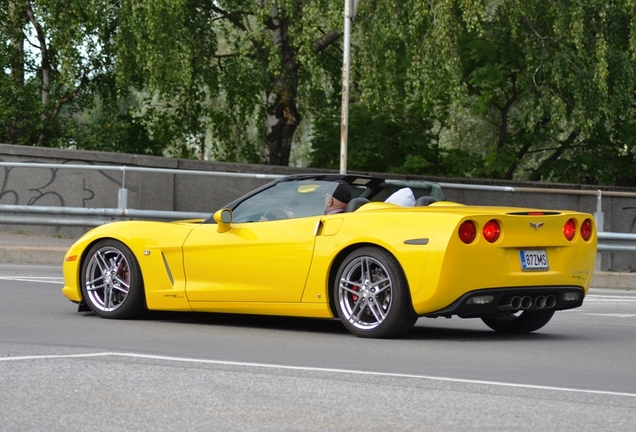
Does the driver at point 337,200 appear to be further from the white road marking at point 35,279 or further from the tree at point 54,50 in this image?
the tree at point 54,50

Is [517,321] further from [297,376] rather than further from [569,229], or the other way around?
[297,376]

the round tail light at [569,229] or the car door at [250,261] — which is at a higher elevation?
the round tail light at [569,229]

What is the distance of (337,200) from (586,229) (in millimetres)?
1899

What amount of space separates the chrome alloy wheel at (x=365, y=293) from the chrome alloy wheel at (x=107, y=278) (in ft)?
6.74

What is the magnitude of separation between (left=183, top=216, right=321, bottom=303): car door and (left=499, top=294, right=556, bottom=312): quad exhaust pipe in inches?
59.1

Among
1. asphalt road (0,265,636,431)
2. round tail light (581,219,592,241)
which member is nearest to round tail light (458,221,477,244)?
asphalt road (0,265,636,431)

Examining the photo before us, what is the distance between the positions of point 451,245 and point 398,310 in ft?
2.01

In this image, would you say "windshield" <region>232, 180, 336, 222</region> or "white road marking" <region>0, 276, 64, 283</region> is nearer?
"windshield" <region>232, 180, 336, 222</region>

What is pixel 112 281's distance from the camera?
10594 millimetres

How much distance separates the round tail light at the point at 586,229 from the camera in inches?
A: 385

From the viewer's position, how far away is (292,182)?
10289mm

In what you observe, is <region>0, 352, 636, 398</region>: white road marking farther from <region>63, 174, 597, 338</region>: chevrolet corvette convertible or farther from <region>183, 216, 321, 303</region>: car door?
<region>183, 216, 321, 303</region>: car door

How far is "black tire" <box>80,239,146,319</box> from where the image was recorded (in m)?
10.4

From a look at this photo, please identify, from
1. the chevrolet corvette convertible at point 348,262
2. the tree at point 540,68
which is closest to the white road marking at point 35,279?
the chevrolet corvette convertible at point 348,262
